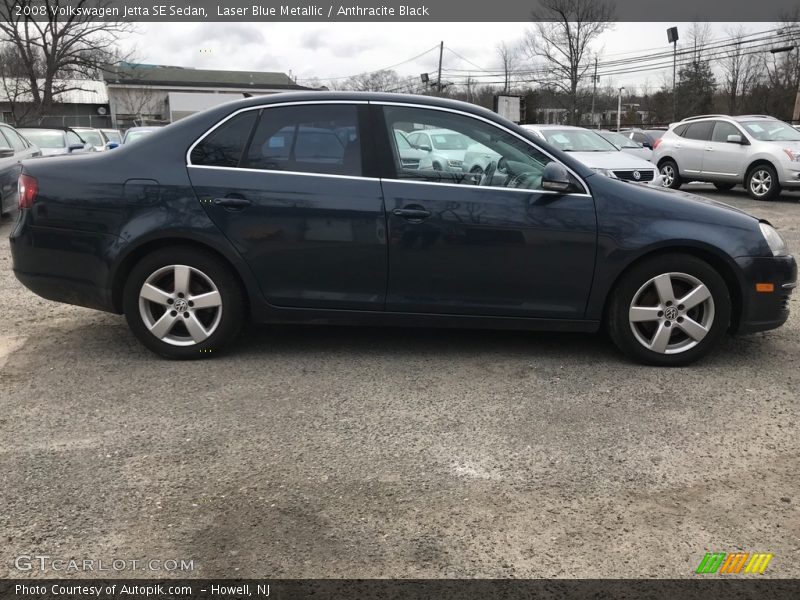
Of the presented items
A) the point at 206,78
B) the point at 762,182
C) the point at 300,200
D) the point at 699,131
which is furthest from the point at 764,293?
the point at 206,78

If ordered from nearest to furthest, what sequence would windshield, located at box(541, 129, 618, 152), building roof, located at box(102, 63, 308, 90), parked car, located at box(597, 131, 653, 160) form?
windshield, located at box(541, 129, 618, 152) < parked car, located at box(597, 131, 653, 160) < building roof, located at box(102, 63, 308, 90)

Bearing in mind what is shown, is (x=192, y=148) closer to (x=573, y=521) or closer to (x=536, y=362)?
(x=536, y=362)

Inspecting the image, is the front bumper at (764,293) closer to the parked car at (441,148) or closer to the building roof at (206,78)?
the parked car at (441,148)

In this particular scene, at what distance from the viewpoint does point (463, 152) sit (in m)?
4.39

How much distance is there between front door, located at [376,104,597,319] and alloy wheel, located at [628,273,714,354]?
1.24 ft

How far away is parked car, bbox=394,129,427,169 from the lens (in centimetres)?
435

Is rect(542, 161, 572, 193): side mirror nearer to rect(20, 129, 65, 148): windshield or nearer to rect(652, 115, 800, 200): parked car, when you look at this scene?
rect(652, 115, 800, 200): parked car

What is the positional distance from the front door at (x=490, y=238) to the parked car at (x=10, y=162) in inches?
311

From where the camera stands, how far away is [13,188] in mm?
10383

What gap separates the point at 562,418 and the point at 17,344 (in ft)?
12.2

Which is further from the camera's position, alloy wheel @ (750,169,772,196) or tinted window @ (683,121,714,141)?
tinted window @ (683,121,714,141)

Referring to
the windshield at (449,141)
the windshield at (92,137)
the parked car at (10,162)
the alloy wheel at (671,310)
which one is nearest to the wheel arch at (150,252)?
the windshield at (449,141)

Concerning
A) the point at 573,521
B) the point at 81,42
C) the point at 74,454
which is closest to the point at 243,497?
the point at 74,454

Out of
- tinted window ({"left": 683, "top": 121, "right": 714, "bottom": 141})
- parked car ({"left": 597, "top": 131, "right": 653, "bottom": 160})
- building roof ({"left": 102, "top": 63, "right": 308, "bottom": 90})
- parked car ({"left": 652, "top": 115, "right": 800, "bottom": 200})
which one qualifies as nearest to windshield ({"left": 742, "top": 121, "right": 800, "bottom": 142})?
parked car ({"left": 652, "top": 115, "right": 800, "bottom": 200})
